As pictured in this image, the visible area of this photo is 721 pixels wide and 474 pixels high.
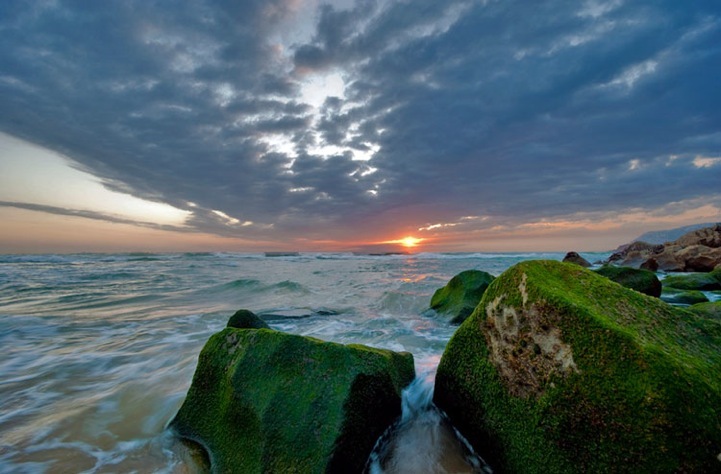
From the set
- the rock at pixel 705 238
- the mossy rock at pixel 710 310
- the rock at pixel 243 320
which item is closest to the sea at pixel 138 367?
the rock at pixel 243 320

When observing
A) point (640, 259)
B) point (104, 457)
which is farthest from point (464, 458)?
point (640, 259)

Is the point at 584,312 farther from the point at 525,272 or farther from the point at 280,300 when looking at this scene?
the point at 280,300

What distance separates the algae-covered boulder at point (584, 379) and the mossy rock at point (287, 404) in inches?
35.3

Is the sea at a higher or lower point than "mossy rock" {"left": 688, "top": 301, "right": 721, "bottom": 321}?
lower

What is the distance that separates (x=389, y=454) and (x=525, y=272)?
193 cm

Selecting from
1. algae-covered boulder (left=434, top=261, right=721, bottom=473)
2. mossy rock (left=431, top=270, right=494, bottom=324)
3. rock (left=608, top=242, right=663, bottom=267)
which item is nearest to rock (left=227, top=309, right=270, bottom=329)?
algae-covered boulder (left=434, top=261, right=721, bottom=473)

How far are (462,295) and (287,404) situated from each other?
20.6 ft

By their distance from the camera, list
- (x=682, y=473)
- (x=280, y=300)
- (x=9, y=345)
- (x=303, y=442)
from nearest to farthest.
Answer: (x=682, y=473) < (x=303, y=442) < (x=9, y=345) < (x=280, y=300)

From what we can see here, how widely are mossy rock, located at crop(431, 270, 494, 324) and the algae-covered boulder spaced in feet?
15.9

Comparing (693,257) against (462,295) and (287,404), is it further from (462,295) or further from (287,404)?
(287,404)

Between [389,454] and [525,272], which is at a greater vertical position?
[525,272]

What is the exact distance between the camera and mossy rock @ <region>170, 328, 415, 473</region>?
2.37 m

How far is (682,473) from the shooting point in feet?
5.64

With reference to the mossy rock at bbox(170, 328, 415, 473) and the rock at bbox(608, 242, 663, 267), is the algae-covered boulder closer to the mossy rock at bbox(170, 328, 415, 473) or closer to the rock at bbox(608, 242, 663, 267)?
A: the mossy rock at bbox(170, 328, 415, 473)
